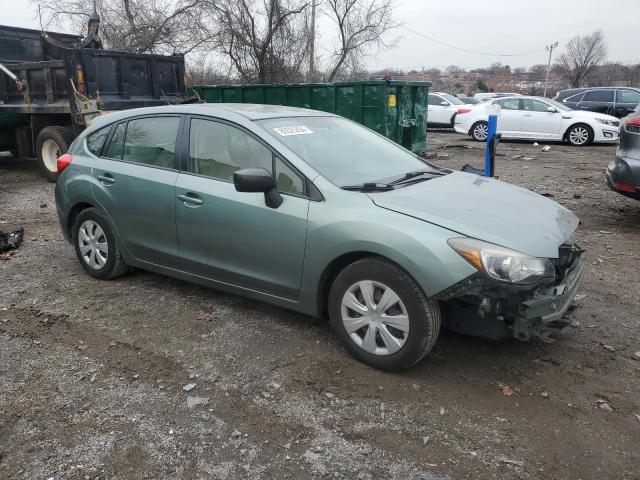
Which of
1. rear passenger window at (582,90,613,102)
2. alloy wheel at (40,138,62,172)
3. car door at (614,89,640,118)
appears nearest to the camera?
alloy wheel at (40,138,62,172)

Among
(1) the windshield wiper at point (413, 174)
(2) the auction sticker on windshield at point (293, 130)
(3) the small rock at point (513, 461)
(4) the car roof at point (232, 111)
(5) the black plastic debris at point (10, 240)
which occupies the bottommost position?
(3) the small rock at point (513, 461)

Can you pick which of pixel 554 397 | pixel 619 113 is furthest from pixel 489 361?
pixel 619 113

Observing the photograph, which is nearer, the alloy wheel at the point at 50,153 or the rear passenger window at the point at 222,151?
the rear passenger window at the point at 222,151

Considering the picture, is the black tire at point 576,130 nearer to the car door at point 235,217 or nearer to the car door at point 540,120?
the car door at point 540,120

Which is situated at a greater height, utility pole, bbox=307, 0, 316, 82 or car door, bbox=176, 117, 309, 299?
utility pole, bbox=307, 0, 316, 82

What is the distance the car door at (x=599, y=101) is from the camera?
17.9 metres

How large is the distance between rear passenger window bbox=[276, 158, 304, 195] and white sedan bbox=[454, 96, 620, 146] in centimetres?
1365

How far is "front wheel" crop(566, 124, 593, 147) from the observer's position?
15.8 m

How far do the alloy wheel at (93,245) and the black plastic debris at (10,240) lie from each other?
61.1 inches

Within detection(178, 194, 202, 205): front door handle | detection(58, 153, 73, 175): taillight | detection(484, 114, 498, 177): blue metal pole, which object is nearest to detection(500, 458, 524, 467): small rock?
detection(178, 194, 202, 205): front door handle

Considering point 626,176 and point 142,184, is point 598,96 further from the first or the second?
point 142,184

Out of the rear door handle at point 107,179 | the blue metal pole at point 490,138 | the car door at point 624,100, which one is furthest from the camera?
the car door at point 624,100

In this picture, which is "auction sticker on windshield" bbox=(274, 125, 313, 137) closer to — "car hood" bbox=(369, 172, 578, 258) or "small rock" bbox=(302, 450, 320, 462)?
"car hood" bbox=(369, 172, 578, 258)

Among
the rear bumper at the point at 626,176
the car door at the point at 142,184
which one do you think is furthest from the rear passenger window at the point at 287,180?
the rear bumper at the point at 626,176
